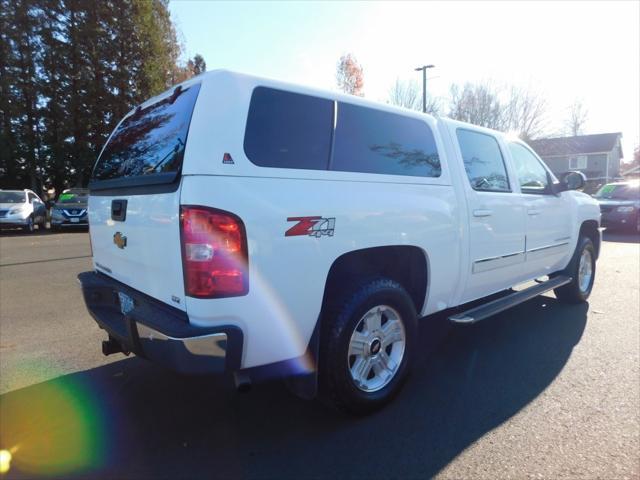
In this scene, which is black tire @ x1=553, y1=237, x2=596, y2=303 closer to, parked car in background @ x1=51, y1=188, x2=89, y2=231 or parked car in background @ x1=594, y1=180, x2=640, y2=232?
parked car in background @ x1=594, y1=180, x2=640, y2=232

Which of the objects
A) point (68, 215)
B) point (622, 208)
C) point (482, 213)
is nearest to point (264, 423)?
point (482, 213)

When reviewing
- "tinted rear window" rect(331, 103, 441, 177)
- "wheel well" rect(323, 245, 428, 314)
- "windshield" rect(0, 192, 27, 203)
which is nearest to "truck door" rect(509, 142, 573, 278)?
"tinted rear window" rect(331, 103, 441, 177)

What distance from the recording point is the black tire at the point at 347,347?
2.72m

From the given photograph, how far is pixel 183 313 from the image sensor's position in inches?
92.4

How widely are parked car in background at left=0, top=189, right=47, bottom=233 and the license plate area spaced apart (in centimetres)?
1472

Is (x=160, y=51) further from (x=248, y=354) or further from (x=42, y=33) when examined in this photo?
(x=248, y=354)

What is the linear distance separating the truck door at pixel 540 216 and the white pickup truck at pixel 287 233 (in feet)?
2.36

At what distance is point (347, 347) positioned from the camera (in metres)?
2.77

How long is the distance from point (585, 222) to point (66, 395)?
598cm

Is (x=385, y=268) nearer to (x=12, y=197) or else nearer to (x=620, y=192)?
(x=620, y=192)

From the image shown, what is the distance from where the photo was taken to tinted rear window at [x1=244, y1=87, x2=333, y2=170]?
96.6 inches

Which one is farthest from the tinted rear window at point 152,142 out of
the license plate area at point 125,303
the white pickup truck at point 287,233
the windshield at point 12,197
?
the windshield at point 12,197

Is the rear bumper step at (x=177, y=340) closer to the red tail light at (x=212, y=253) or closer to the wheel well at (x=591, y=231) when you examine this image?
the red tail light at (x=212, y=253)

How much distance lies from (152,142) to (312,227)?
118 centimetres
